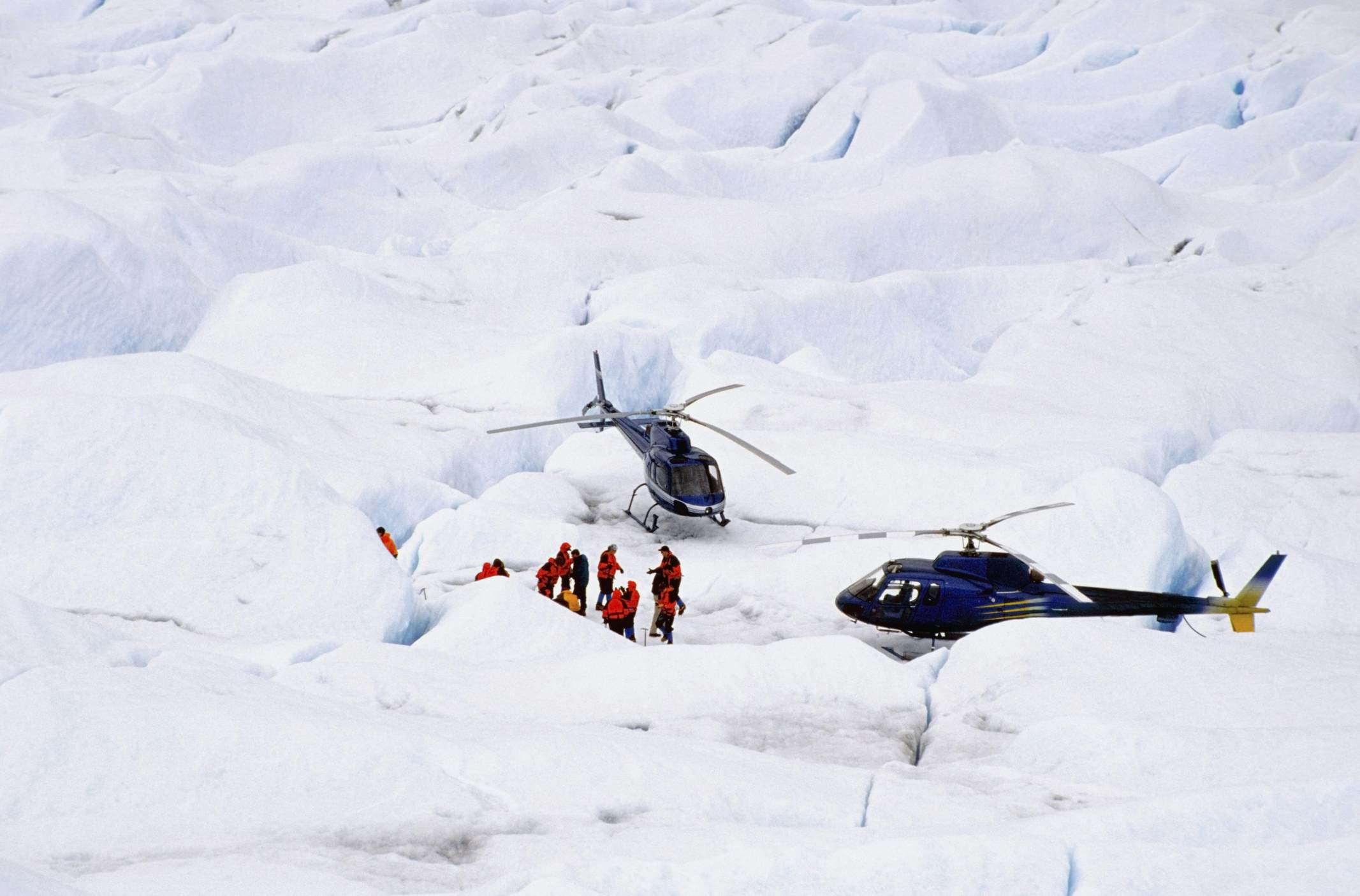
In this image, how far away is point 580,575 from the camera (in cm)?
1184

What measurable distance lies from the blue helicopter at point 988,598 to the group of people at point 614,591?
1.70 metres

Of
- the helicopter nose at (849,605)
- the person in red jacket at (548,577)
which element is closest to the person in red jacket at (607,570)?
the person in red jacket at (548,577)

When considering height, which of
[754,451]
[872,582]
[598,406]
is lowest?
[598,406]

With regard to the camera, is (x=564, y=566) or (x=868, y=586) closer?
(x=868, y=586)

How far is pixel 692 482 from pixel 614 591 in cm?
275

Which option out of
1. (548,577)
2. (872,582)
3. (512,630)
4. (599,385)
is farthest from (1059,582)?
(599,385)

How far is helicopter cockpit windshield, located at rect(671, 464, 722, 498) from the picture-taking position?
13.4 m

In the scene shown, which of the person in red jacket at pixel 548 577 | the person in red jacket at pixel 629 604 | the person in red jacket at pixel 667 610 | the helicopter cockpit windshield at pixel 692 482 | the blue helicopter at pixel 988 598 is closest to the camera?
the blue helicopter at pixel 988 598

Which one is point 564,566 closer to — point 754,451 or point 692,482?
point 692,482

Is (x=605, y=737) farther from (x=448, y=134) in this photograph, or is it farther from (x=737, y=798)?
(x=448, y=134)

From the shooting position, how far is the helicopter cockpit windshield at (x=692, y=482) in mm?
13391

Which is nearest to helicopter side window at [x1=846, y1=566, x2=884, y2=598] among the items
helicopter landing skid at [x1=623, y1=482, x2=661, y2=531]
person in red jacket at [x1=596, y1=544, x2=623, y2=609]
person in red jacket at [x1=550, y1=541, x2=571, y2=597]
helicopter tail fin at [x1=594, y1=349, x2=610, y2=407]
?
person in red jacket at [x1=596, y1=544, x2=623, y2=609]

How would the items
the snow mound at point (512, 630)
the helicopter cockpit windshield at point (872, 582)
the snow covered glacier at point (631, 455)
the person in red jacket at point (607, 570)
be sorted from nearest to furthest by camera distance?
1. the snow covered glacier at point (631, 455)
2. the snow mound at point (512, 630)
3. the helicopter cockpit windshield at point (872, 582)
4. the person in red jacket at point (607, 570)

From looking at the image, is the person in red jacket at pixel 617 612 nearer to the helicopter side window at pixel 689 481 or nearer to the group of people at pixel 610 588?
the group of people at pixel 610 588
